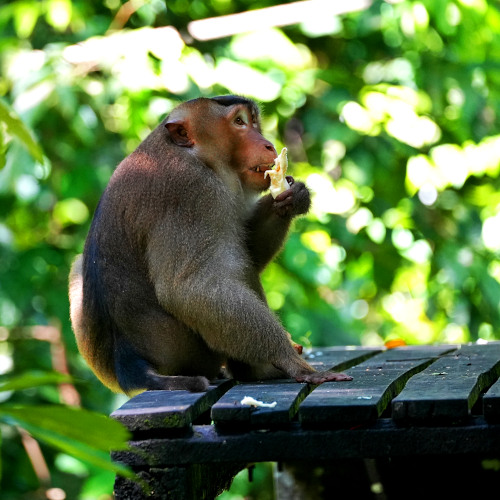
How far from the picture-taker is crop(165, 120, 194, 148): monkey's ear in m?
3.94

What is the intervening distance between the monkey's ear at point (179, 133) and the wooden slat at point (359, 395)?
132 centimetres

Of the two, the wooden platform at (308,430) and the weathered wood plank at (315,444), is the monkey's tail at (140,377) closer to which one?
the wooden platform at (308,430)

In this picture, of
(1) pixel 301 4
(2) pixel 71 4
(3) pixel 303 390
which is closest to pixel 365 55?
(1) pixel 301 4

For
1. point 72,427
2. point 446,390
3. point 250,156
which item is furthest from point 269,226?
point 72,427

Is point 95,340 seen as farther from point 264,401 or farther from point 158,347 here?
point 264,401

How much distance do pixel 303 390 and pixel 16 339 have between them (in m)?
4.92

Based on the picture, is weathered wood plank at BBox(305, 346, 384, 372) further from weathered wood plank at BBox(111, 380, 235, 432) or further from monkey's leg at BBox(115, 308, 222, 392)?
weathered wood plank at BBox(111, 380, 235, 432)

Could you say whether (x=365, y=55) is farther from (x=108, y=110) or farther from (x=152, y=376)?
(x=152, y=376)

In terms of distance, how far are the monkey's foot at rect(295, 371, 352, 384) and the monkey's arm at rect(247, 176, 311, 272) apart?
1051 mm

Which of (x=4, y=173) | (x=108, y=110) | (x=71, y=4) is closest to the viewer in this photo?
(x=4, y=173)

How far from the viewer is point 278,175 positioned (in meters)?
3.99

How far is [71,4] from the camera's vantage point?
21.3 feet

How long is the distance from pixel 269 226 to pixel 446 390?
165cm

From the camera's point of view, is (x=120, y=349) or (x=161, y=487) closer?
(x=161, y=487)
